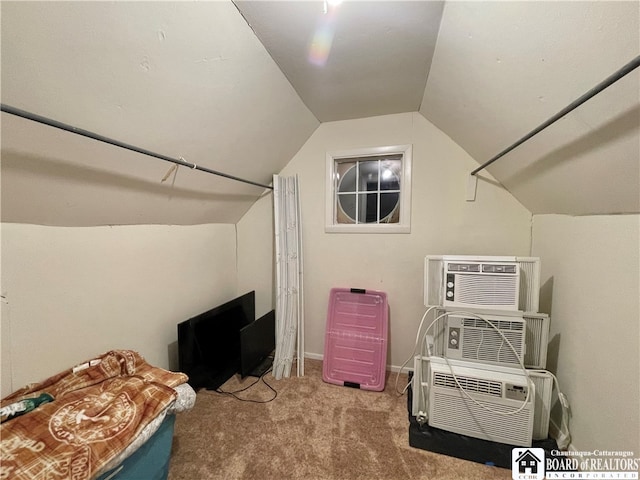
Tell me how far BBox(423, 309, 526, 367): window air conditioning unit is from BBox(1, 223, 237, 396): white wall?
1.99 meters

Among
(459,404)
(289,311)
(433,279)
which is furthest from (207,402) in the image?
(433,279)

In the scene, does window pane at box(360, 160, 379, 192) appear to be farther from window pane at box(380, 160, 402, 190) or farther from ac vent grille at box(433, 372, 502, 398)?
ac vent grille at box(433, 372, 502, 398)

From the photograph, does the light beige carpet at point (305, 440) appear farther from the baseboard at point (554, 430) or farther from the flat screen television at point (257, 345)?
the baseboard at point (554, 430)

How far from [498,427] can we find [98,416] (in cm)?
208

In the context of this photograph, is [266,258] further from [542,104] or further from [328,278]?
[542,104]

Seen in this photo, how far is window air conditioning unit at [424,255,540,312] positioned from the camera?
5.16 ft

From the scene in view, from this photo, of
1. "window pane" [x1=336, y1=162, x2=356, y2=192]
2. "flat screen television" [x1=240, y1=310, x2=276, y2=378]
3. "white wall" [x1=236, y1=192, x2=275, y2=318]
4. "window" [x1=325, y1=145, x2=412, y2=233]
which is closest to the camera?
"flat screen television" [x1=240, y1=310, x2=276, y2=378]

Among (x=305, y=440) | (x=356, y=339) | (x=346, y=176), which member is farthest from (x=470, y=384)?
(x=346, y=176)

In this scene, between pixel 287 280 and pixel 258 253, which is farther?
pixel 258 253

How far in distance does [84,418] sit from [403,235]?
7.52 ft

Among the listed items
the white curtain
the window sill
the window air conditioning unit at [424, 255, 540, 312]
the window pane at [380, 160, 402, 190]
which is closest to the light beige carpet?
the white curtain

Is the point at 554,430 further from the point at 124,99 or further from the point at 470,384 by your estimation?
the point at 124,99

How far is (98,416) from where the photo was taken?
3.51ft

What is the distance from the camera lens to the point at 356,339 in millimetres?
2328
